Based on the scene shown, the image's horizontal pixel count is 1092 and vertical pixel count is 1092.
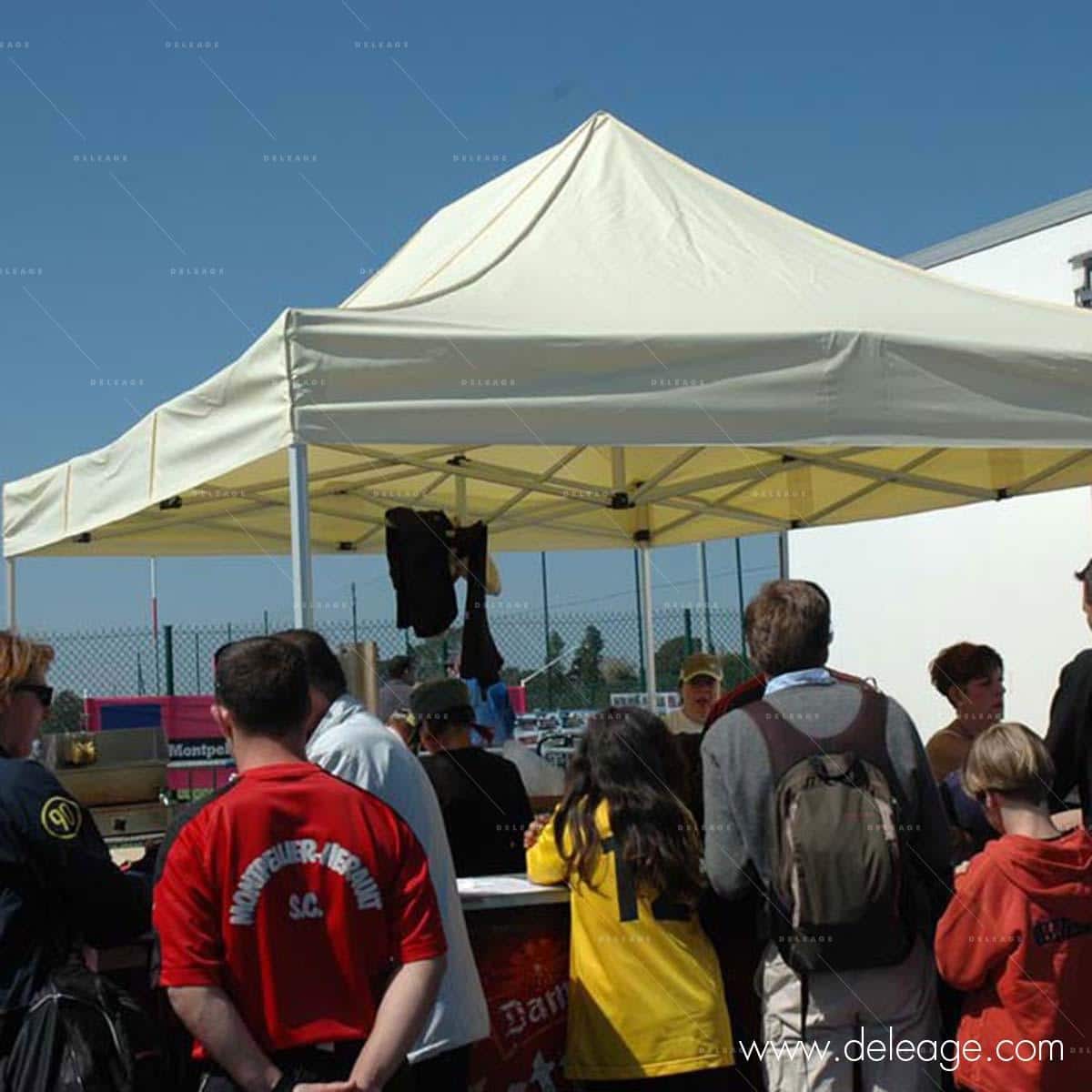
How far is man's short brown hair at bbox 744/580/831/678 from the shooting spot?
12.4ft

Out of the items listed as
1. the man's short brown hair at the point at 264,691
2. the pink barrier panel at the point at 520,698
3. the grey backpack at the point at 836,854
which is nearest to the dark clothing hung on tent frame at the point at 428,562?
the grey backpack at the point at 836,854

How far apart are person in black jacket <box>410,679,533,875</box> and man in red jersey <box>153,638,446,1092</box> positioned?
7.20 ft

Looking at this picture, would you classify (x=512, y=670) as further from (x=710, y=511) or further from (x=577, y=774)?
(x=577, y=774)

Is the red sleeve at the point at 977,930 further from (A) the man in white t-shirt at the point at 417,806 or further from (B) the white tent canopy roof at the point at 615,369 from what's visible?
(B) the white tent canopy roof at the point at 615,369

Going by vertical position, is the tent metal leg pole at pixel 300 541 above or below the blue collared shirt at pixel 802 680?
above

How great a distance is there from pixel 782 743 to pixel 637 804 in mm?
393

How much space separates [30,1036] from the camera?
2.90 m

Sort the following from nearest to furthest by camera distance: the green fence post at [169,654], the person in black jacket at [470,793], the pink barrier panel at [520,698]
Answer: the person in black jacket at [470,793], the green fence post at [169,654], the pink barrier panel at [520,698]

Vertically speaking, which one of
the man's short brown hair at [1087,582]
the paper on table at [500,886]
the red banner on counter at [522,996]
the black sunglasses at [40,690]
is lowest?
the red banner on counter at [522,996]

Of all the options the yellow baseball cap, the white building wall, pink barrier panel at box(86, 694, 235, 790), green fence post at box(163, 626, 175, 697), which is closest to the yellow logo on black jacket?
the yellow baseball cap

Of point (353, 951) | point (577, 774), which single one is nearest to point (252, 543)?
point (577, 774)

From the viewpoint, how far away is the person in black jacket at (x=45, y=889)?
2.94 meters

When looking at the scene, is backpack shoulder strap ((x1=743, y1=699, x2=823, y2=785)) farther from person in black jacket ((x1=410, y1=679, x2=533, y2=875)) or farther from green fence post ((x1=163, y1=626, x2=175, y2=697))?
green fence post ((x1=163, y1=626, x2=175, y2=697))

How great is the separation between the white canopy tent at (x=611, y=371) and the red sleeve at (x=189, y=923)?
192 cm
